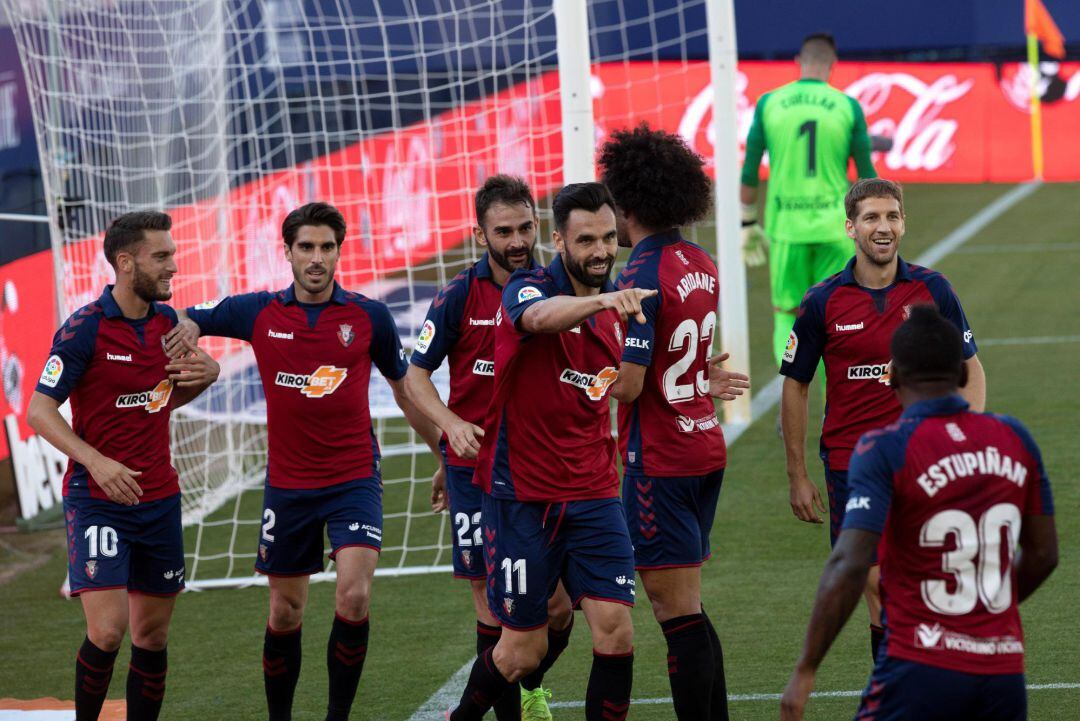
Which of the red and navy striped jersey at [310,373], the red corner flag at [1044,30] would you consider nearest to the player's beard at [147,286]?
the red and navy striped jersey at [310,373]

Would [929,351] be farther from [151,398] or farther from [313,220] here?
[151,398]

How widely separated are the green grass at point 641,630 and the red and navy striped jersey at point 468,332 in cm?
139

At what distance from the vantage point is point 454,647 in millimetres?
7312

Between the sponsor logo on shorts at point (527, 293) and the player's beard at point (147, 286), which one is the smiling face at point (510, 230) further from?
the player's beard at point (147, 286)

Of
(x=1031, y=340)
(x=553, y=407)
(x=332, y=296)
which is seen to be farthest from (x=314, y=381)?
(x=1031, y=340)

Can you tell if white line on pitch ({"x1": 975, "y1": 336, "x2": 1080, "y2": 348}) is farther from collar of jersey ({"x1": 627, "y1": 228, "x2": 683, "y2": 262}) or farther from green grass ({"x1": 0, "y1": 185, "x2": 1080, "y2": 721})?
collar of jersey ({"x1": 627, "y1": 228, "x2": 683, "y2": 262})

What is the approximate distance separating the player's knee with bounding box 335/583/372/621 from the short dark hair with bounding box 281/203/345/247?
4.31 ft

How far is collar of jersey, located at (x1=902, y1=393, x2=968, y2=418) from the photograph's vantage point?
382 centimetres

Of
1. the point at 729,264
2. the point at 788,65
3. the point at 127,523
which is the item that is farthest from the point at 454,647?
the point at 788,65

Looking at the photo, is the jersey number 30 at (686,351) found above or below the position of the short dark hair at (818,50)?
below

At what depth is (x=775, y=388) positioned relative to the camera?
12.7 meters

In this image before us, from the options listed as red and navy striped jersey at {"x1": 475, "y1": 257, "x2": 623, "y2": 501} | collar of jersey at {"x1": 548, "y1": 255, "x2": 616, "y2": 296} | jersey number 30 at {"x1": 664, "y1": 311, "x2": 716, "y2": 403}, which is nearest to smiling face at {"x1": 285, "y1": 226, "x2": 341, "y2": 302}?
red and navy striped jersey at {"x1": 475, "y1": 257, "x2": 623, "y2": 501}

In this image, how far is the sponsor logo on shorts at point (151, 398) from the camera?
19.5ft

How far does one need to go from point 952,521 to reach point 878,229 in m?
2.03
